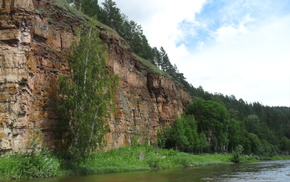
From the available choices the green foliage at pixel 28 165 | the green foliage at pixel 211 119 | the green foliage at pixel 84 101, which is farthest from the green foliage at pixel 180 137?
the green foliage at pixel 28 165

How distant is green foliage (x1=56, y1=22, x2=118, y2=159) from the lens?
21.1 m

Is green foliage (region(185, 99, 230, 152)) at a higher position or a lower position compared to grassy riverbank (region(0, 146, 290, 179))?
higher

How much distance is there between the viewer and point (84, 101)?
2195cm

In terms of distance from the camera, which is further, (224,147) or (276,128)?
(276,128)

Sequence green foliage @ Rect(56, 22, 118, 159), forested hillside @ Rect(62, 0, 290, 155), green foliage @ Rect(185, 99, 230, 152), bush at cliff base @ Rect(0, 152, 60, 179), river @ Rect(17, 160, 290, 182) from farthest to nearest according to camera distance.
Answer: green foliage @ Rect(185, 99, 230, 152) → forested hillside @ Rect(62, 0, 290, 155) → green foliage @ Rect(56, 22, 118, 159) → river @ Rect(17, 160, 290, 182) → bush at cliff base @ Rect(0, 152, 60, 179)

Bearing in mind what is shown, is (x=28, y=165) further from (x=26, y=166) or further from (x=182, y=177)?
(x=182, y=177)

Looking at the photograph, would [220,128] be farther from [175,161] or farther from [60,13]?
[60,13]

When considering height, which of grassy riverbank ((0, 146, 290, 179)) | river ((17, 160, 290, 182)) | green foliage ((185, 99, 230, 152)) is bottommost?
river ((17, 160, 290, 182))

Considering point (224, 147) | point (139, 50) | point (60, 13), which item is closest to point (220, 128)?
point (224, 147)

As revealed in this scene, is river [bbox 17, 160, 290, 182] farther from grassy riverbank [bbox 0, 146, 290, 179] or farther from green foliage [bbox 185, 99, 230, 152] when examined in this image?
green foliage [bbox 185, 99, 230, 152]

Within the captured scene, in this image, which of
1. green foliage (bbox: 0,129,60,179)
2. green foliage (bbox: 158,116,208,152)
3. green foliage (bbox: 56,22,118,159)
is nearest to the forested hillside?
green foliage (bbox: 158,116,208,152)


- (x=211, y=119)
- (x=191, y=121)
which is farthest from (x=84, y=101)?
(x=211, y=119)

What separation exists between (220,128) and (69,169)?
1884 inches

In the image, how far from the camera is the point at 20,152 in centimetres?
1839
